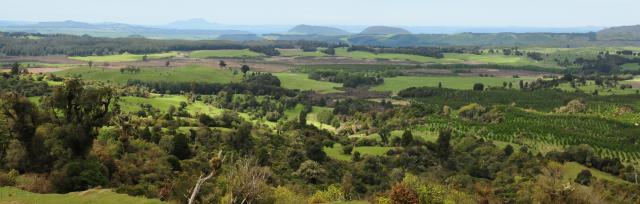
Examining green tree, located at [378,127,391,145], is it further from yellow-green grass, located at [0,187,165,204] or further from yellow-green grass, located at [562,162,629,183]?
yellow-green grass, located at [0,187,165,204]

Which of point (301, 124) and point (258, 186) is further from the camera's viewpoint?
point (301, 124)

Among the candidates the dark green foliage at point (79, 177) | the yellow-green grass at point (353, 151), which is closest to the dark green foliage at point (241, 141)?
the yellow-green grass at point (353, 151)

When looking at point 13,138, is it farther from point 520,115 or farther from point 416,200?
point 520,115

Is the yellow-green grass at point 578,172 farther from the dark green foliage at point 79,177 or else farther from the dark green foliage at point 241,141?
the dark green foliage at point 79,177

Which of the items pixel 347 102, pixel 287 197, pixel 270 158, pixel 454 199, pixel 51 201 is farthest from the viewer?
pixel 347 102

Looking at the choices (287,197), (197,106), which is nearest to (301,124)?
A: (197,106)

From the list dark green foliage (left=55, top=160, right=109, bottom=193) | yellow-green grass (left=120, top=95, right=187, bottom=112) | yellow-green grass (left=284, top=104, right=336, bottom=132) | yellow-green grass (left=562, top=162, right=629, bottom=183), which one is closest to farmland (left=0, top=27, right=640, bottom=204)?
dark green foliage (left=55, top=160, right=109, bottom=193)
